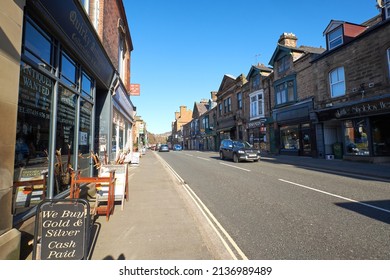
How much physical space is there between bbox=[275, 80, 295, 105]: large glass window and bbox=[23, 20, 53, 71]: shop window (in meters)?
20.5

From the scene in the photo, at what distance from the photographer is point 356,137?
14.8 meters

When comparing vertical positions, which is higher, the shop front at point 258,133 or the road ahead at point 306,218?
the shop front at point 258,133

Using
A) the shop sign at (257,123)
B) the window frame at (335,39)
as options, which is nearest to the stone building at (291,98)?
the window frame at (335,39)

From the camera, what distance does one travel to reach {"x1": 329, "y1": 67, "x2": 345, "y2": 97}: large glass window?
15.6 meters

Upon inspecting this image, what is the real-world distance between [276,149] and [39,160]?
71.9 ft

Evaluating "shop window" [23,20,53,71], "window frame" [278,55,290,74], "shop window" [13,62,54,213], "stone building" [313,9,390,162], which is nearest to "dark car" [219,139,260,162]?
"stone building" [313,9,390,162]

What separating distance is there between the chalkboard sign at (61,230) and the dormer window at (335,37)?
20.0 metres

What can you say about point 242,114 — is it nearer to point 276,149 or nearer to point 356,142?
point 276,149

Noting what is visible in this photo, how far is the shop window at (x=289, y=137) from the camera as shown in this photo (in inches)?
798

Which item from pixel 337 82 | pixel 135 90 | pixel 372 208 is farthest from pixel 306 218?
pixel 135 90

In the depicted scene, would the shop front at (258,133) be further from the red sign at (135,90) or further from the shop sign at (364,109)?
the red sign at (135,90)

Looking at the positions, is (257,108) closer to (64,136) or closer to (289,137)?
(289,137)

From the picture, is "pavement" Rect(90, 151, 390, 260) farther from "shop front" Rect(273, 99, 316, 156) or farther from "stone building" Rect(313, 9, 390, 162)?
"shop front" Rect(273, 99, 316, 156)

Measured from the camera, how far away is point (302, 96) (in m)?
19.4
